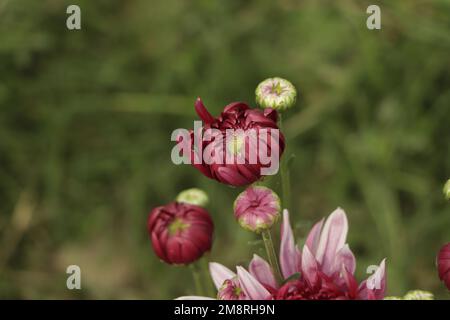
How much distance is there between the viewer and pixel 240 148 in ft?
3.85

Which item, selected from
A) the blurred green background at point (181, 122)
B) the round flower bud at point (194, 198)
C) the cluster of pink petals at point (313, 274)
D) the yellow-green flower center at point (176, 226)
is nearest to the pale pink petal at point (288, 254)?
the cluster of pink petals at point (313, 274)

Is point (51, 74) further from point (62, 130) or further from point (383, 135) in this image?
point (383, 135)

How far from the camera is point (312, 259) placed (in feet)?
4.14

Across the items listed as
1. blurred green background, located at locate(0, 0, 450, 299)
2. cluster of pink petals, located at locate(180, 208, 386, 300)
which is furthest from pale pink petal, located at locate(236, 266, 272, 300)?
blurred green background, located at locate(0, 0, 450, 299)

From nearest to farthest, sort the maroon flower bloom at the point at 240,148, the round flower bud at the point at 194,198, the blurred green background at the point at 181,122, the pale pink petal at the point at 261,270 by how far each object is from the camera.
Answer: the maroon flower bloom at the point at 240,148 → the pale pink petal at the point at 261,270 → the round flower bud at the point at 194,198 → the blurred green background at the point at 181,122

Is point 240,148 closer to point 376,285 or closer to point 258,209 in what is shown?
point 258,209

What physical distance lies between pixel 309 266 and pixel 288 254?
8 cm

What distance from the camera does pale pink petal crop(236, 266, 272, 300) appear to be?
3.92 ft

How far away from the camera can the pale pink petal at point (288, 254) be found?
1313mm

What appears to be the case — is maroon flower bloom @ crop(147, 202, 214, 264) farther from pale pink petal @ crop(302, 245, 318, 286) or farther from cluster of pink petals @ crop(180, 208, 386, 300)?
pale pink petal @ crop(302, 245, 318, 286)

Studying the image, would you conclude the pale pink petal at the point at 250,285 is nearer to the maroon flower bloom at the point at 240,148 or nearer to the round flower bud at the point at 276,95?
the maroon flower bloom at the point at 240,148

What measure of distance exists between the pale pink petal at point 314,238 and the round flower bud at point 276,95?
0.26 m

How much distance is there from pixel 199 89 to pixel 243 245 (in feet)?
2.19

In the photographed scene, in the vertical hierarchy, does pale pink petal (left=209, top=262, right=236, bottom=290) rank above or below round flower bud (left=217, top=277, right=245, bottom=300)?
above
